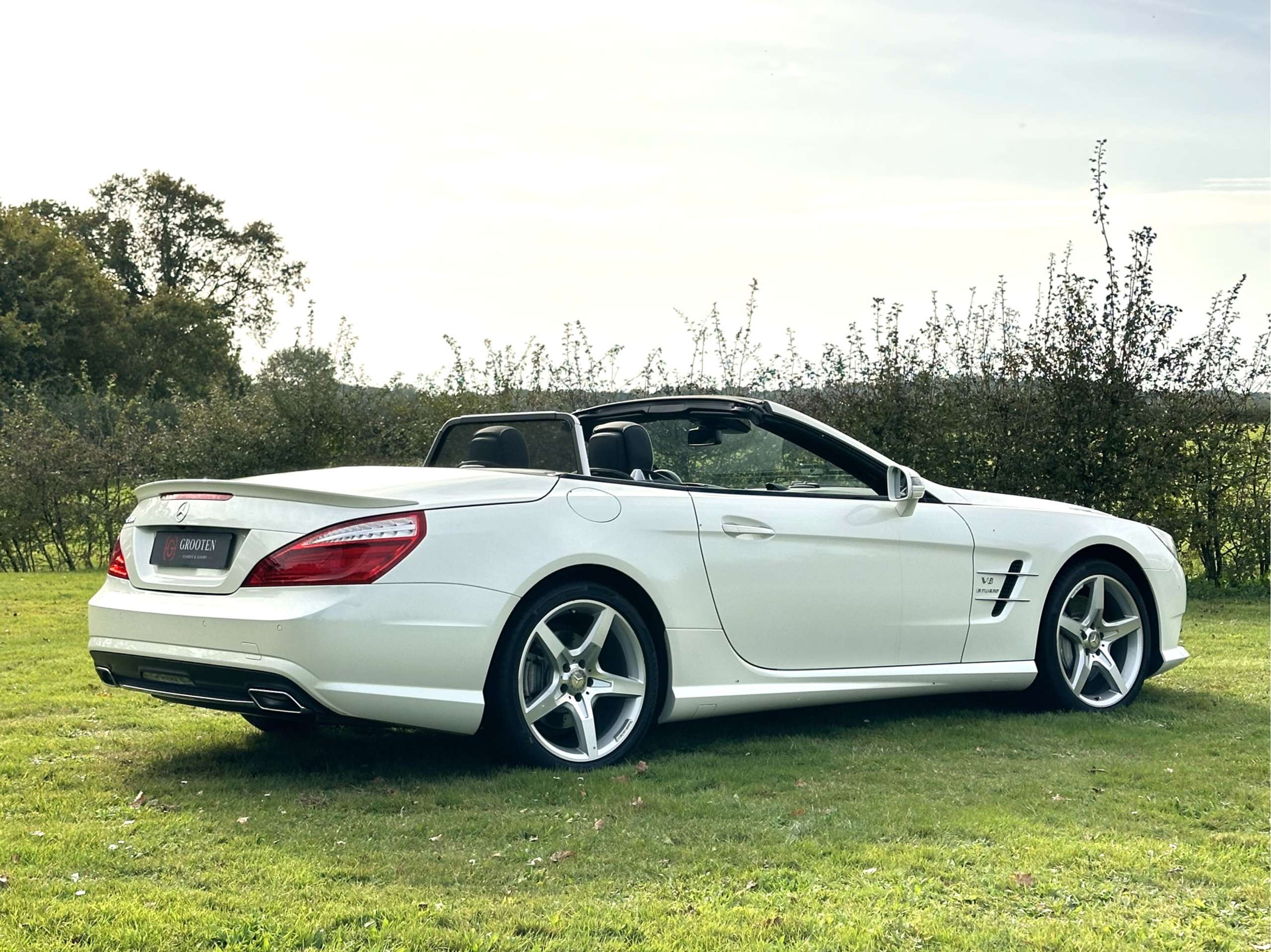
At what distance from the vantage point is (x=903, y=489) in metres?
6.45

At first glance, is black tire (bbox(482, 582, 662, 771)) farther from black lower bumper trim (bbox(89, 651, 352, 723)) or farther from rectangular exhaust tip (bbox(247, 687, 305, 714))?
rectangular exhaust tip (bbox(247, 687, 305, 714))

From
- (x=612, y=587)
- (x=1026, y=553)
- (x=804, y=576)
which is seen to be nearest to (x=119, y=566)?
(x=612, y=587)

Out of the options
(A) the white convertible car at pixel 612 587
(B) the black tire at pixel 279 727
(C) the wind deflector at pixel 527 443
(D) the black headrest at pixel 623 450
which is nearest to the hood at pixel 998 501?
(A) the white convertible car at pixel 612 587

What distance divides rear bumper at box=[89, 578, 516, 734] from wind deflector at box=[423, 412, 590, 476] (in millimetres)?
879

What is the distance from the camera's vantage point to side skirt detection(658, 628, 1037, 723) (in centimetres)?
564

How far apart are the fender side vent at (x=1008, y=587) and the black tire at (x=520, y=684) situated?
6.82 ft

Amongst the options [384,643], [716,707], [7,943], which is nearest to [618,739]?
[716,707]

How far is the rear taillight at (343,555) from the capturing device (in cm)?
490

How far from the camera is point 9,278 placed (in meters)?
39.9

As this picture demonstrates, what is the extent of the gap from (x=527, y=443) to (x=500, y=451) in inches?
4.9

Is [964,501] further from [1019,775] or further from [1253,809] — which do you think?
[1253,809]

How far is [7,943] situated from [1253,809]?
4079 millimetres

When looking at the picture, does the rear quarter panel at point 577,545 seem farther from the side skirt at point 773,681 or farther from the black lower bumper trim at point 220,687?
the black lower bumper trim at point 220,687

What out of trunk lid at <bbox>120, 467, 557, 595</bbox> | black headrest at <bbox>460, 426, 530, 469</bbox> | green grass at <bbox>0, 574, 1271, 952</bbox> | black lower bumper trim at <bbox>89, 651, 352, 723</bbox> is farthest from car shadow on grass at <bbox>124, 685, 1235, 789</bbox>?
black headrest at <bbox>460, 426, 530, 469</bbox>
